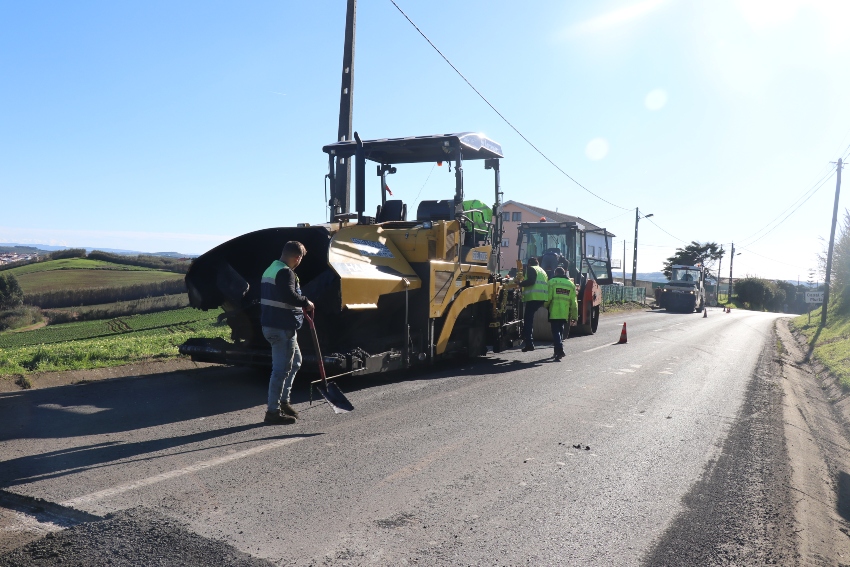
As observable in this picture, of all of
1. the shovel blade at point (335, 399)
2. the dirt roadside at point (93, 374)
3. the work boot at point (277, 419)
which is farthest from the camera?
the dirt roadside at point (93, 374)

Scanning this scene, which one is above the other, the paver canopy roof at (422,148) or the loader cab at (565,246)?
the paver canopy roof at (422,148)

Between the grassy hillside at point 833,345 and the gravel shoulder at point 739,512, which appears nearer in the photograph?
the gravel shoulder at point 739,512

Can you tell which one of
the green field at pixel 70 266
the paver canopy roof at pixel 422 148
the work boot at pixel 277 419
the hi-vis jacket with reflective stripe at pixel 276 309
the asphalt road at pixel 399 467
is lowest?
the asphalt road at pixel 399 467

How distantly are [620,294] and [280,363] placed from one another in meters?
36.6

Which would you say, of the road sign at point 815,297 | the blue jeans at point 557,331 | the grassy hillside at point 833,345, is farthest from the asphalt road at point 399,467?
the road sign at point 815,297

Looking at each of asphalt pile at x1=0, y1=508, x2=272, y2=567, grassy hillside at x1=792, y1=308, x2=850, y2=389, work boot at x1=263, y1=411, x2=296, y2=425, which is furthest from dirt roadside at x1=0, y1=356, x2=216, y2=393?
grassy hillside at x1=792, y1=308, x2=850, y2=389

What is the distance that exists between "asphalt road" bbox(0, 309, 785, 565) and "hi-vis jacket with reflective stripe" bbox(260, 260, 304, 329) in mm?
878

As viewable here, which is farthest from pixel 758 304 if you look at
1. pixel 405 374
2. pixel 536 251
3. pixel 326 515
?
pixel 326 515

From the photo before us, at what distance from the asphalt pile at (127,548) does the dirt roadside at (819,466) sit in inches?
119

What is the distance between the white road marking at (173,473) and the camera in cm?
358

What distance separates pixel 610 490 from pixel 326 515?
1899mm

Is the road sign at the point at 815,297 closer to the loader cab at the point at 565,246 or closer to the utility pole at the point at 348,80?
the loader cab at the point at 565,246

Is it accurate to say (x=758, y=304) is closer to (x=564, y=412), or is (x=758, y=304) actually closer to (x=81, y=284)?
(x=81, y=284)

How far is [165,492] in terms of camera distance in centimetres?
373
